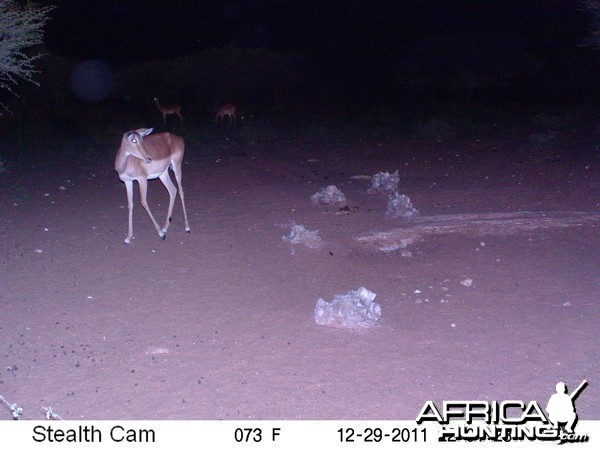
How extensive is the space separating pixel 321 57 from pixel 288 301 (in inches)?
1752

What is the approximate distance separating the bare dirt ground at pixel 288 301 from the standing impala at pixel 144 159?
462mm

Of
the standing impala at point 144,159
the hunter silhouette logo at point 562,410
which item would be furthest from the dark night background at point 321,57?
the hunter silhouette logo at point 562,410

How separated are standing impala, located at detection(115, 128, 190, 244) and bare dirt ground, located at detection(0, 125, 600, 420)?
462mm

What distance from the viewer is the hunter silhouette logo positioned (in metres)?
4.42

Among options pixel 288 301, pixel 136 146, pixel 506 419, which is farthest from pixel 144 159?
pixel 506 419

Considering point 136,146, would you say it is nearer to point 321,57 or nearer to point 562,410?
point 562,410

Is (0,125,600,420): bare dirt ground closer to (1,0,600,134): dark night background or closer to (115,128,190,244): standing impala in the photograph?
(115,128,190,244): standing impala

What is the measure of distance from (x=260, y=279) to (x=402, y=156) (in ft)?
32.1

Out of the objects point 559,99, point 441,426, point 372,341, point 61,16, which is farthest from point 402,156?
point 61,16

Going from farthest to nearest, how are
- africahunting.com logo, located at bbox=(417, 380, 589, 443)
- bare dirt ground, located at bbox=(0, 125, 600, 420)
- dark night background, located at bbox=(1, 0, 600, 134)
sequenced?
dark night background, located at bbox=(1, 0, 600, 134)
bare dirt ground, located at bbox=(0, 125, 600, 420)
africahunting.com logo, located at bbox=(417, 380, 589, 443)

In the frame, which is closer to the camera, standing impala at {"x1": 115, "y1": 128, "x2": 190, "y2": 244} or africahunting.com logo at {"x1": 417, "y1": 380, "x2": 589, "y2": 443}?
africahunting.com logo at {"x1": 417, "y1": 380, "x2": 589, "y2": 443}

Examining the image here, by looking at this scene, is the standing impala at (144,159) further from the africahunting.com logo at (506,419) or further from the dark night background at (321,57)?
the dark night background at (321,57)

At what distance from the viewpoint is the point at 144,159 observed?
29.9 ft

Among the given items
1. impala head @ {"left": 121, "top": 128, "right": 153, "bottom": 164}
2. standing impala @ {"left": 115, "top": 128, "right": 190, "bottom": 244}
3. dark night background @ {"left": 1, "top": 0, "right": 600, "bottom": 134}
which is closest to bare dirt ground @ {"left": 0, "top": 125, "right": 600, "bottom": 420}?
standing impala @ {"left": 115, "top": 128, "right": 190, "bottom": 244}
